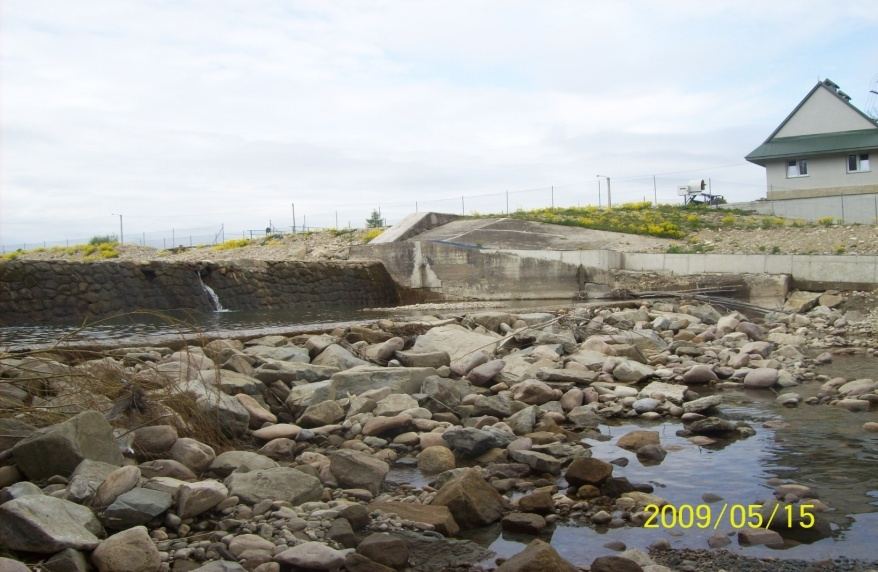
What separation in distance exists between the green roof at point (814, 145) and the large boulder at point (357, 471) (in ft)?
117

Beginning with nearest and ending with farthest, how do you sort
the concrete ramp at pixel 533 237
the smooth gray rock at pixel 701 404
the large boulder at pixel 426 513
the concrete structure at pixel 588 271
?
the large boulder at pixel 426 513, the smooth gray rock at pixel 701 404, the concrete structure at pixel 588 271, the concrete ramp at pixel 533 237

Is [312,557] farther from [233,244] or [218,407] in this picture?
[233,244]

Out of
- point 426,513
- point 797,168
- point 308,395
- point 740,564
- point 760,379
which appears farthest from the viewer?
point 797,168

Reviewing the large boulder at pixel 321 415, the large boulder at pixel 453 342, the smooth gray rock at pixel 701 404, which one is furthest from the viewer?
the large boulder at pixel 453 342

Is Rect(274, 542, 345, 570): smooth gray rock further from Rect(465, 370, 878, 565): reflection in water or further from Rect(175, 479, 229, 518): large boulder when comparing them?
Rect(465, 370, 878, 565): reflection in water

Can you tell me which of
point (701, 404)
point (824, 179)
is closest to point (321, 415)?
point (701, 404)

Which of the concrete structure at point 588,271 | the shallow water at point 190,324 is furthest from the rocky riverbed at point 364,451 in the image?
the concrete structure at point 588,271

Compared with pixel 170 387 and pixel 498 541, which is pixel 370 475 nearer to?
pixel 498 541

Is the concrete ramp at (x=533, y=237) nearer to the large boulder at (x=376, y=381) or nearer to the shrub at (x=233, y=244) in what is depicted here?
the shrub at (x=233, y=244)

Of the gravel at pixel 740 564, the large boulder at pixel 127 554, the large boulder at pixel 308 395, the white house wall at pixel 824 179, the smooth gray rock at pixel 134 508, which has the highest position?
the white house wall at pixel 824 179

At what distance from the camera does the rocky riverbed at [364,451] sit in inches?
170

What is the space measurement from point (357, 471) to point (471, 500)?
105 cm

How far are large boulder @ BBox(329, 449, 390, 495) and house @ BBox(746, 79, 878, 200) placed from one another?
34.2m

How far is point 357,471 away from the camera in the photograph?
18.9 ft
